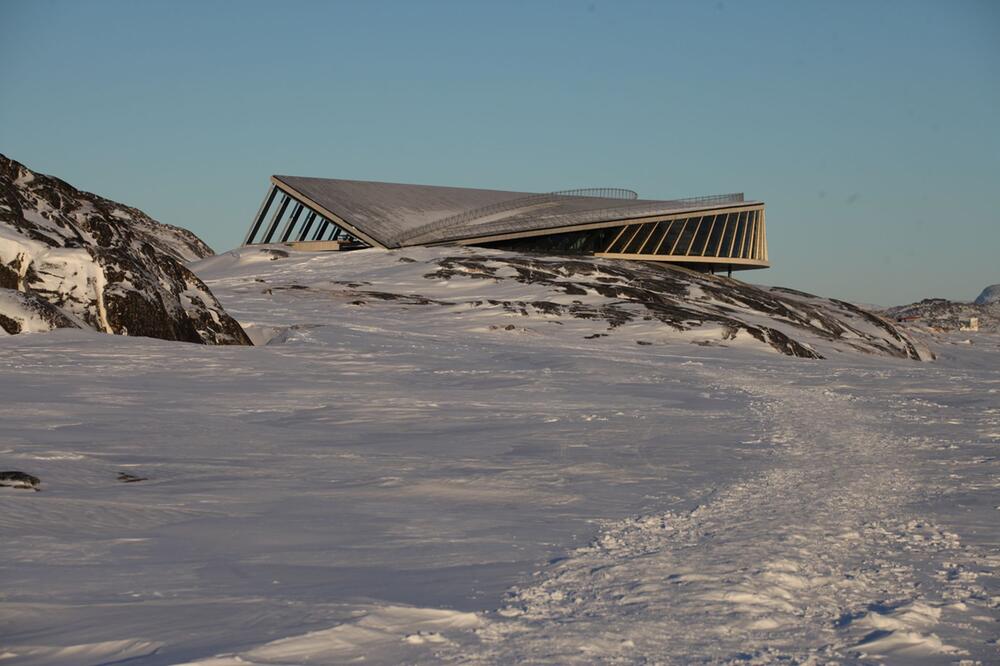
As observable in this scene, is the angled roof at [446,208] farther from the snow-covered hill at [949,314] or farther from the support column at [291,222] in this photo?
the snow-covered hill at [949,314]

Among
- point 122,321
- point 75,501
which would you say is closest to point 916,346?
point 122,321

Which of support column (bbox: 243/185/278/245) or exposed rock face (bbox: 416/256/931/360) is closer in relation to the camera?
exposed rock face (bbox: 416/256/931/360)

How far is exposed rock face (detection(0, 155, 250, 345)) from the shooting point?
55.8 feet

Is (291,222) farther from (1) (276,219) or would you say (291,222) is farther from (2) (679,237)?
(2) (679,237)

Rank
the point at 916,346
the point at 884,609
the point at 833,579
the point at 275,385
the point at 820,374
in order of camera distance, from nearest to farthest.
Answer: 1. the point at 884,609
2. the point at 833,579
3. the point at 275,385
4. the point at 820,374
5. the point at 916,346

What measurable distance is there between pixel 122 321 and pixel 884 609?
50.6 ft

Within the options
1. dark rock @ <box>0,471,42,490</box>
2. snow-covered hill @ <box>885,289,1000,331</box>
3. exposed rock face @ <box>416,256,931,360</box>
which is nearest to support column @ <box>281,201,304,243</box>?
exposed rock face @ <box>416,256,931,360</box>

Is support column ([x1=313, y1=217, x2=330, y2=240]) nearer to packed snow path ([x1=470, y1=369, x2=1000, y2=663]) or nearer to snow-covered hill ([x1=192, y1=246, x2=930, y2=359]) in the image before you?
snow-covered hill ([x1=192, y1=246, x2=930, y2=359])

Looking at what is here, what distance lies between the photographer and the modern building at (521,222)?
193 ft

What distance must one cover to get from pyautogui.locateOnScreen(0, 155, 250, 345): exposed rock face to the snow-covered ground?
86 cm

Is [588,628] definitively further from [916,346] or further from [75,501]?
[916,346]

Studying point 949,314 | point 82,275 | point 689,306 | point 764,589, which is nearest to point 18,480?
point 764,589

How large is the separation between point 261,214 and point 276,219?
170cm

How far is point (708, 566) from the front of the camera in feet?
19.8
